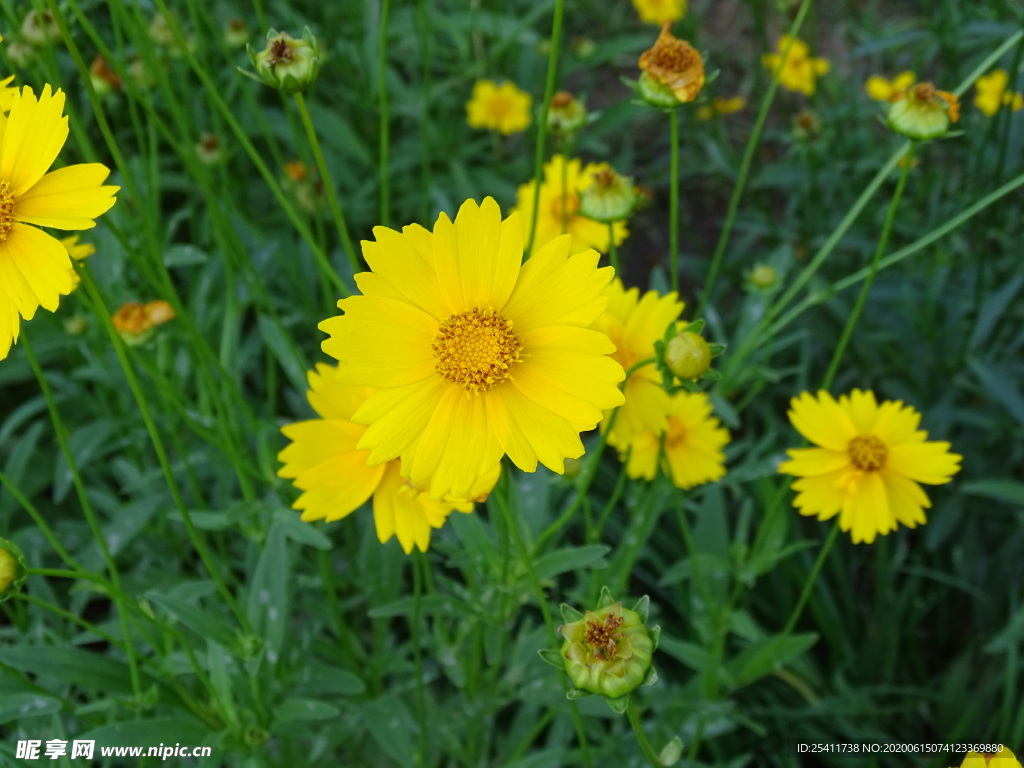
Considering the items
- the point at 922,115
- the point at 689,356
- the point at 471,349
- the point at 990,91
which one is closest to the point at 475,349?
the point at 471,349

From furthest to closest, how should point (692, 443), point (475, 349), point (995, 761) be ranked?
point (692, 443)
point (475, 349)
point (995, 761)

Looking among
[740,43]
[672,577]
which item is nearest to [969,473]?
[672,577]

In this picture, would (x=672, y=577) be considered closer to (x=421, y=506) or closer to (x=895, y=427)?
(x=895, y=427)

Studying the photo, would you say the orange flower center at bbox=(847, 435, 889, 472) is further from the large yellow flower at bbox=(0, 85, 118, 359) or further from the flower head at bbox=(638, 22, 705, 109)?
the large yellow flower at bbox=(0, 85, 118, 359)

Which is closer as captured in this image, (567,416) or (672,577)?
(567,416)

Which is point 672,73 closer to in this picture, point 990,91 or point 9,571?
point 9,571

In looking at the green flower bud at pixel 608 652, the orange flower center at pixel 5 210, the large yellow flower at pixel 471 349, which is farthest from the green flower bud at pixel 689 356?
the orange flower center at pixel 5 210
